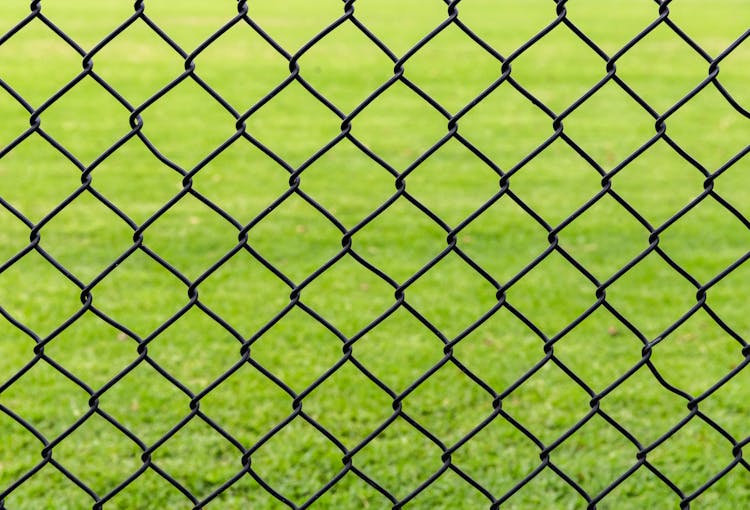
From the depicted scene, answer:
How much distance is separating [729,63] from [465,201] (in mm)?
7212

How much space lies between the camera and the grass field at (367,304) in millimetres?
3455

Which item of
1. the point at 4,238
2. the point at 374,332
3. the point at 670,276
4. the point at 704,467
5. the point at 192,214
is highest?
the point at 4,238

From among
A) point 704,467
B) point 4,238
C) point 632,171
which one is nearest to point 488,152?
point 632,171

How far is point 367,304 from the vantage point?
16.9 ft

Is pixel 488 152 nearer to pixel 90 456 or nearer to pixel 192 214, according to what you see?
pixel 192 214

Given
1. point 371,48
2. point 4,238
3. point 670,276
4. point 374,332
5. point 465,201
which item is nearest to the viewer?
point 374,332

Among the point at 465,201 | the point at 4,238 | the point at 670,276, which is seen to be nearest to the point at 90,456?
the point at 4,238

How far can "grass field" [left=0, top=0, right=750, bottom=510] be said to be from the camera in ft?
11.3

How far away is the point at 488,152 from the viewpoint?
8.55m

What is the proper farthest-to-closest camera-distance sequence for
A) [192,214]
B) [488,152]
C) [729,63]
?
[729,63] < [488,152] < [192,214]

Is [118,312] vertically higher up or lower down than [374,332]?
higher up

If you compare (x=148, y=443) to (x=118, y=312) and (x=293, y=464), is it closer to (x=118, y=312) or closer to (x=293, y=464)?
(x=293, y=464)

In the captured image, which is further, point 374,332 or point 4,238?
point 4,238

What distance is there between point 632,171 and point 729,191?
0.86 m
